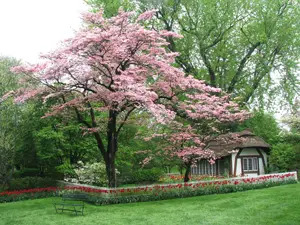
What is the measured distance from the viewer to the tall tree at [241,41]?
25.1m

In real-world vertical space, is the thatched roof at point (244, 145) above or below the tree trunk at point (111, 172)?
above

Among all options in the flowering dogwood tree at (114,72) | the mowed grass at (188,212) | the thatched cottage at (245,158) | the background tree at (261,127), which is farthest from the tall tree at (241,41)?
the mowed grass at (188,212)

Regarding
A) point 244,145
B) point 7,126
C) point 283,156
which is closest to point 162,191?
point 7,126

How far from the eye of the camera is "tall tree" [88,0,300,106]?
25078 mm

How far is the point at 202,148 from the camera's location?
59.7 feet

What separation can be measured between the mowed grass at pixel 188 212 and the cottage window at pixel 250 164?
1252cm

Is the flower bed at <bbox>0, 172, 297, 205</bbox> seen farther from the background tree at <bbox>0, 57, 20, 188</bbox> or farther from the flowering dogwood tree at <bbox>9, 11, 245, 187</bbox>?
the background tree at <bbox>0, 57, 20, 188</bbox>

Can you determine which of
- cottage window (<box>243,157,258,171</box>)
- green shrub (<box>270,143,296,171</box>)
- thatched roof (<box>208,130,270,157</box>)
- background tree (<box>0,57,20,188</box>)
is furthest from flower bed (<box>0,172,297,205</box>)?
cottage window (<box>243,157,258,171</box>)

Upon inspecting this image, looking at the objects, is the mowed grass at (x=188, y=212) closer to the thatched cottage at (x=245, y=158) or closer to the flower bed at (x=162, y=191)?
the flower bed at (x=162, y=191)

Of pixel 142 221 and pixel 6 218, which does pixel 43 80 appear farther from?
pixel 142 221

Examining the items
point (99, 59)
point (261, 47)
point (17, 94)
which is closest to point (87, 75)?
point (99, 59)

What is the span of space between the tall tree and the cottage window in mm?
5040

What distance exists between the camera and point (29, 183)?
21.7 meters

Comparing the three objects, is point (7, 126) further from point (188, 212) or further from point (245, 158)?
point (245, 158)
